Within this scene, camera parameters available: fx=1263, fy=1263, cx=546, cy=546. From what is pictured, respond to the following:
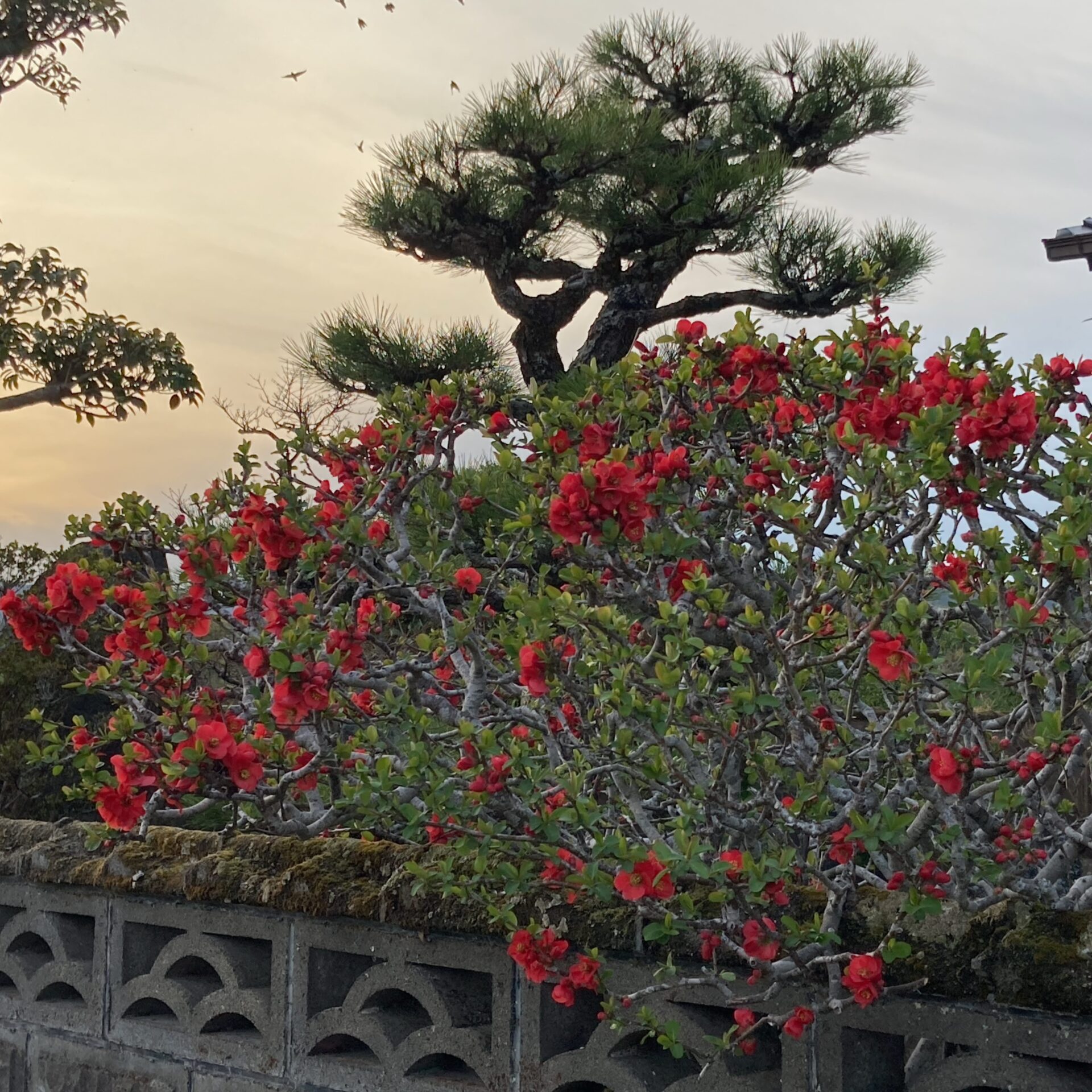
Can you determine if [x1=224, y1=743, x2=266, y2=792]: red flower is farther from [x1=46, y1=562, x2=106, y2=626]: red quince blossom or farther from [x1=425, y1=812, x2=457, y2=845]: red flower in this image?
[x1=46, y1=562, x2=106, y2=626]: red quince blossom

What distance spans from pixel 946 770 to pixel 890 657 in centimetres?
23

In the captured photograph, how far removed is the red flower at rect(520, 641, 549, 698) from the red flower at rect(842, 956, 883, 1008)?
2.74 ft

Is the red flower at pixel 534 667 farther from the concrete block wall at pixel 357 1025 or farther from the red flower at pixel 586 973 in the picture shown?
the concrete block wall at pixel 357 1025

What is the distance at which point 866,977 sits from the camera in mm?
2518

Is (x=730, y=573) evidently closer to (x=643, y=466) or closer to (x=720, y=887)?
(x=643, y=466)

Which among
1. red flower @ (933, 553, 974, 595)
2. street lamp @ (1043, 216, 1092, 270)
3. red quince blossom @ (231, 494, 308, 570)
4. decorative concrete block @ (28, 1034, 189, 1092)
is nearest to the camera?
red flower @ (933, 553, 974, 595)

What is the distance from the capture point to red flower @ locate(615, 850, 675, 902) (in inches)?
97.4

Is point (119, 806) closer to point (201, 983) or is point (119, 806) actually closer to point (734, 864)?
point (201, 983)

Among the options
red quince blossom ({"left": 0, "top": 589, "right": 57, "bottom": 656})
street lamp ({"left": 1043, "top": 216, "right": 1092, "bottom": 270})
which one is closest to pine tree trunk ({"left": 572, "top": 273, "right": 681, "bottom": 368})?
street lamp ({"left": 1043, "top": 216, "right": 1092, "bottom": 270})

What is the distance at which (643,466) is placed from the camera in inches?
118

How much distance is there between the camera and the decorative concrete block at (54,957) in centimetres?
424

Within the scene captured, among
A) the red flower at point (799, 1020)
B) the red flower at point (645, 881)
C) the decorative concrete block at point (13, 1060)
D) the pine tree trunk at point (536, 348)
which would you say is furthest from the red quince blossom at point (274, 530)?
the pine tree trunk at point (536, 348)

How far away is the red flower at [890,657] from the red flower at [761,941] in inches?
23.3

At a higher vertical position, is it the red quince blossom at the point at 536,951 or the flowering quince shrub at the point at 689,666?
the flowering quince shrub at the point at 689,666
